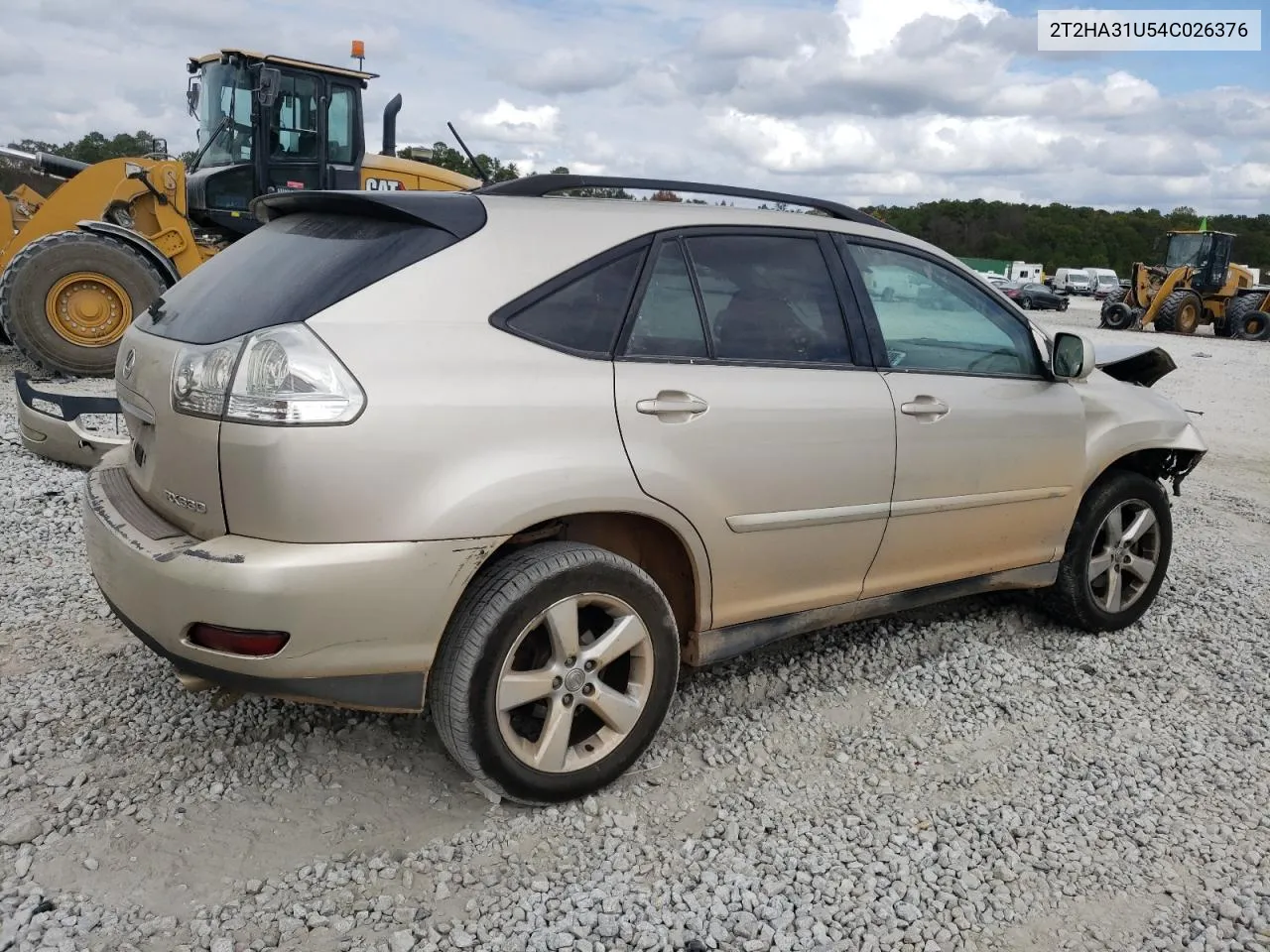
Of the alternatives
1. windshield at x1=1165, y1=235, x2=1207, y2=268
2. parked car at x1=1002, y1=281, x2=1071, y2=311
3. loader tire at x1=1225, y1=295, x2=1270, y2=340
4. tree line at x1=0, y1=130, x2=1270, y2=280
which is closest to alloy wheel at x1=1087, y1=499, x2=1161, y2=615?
loader tire at x1=1225, y1=295, x2=1270, y2=340

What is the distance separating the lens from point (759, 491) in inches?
122

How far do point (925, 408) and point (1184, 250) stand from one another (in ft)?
91.2

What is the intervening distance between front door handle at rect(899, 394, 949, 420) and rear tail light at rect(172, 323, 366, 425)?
1872 millimetres

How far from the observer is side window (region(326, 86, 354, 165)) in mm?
10688

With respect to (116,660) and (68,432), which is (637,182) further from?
(68,432)

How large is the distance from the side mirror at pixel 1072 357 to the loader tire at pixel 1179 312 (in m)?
24.9

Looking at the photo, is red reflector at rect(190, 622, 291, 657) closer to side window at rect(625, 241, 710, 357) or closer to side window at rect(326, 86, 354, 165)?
side window at rect(625, 241, 710, 357)

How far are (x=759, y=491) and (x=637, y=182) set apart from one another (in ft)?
3.56

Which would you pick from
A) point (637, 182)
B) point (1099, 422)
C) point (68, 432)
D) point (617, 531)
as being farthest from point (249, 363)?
point (68, 432)

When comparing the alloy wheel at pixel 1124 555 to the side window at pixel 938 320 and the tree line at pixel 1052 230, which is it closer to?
the side window at pixel 938 320

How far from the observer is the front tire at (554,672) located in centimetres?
266

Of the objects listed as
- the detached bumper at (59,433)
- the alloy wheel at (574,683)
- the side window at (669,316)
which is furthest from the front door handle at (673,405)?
the detached bumper at (59,433)

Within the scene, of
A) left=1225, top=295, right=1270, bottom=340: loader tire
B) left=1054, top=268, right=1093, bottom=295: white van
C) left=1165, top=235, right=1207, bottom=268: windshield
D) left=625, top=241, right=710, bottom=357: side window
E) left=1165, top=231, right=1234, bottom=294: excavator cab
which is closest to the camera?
Answer: left=625, top=241, right=710, bottom=357: side window

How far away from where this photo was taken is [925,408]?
351 cm
